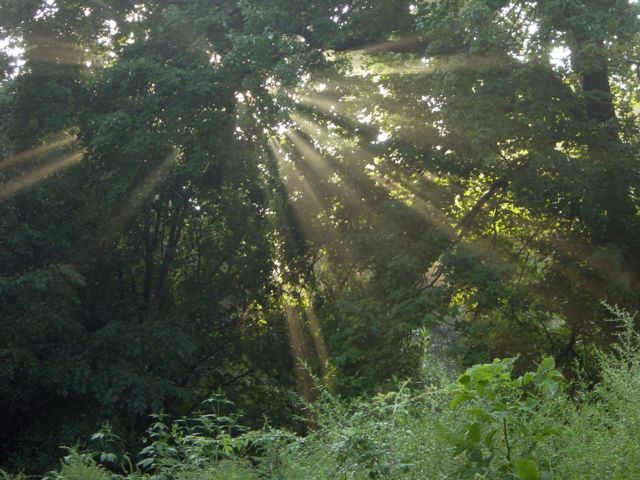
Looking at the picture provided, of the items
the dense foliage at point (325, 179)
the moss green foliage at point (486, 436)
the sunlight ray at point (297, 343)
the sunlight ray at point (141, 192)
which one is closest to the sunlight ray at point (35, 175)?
the dense foliage at point (325, 179)

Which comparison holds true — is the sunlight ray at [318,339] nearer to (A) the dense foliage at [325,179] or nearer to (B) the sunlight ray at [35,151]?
(A) the dense foliage at [325,179]

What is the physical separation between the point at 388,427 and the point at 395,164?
10682mm

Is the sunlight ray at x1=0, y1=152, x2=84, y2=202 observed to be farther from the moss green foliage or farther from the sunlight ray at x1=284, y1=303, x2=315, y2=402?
the moss green foliage

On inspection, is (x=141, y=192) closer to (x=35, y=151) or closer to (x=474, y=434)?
(x=35, y=151)

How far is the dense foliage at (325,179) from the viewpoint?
522 inches

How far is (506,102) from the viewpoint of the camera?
1359 cm

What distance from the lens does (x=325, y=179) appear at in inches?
647

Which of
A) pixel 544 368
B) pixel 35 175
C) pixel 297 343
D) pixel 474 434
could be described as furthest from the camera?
pixel 297 343

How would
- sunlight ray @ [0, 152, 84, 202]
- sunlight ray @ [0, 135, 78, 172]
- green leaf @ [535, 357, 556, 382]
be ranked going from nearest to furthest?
green leaf @ [535, 357, 556, 382], sunlight ray @ [0, 152, 84, 202], sunlight ray @ [0, 135, 78, 172]

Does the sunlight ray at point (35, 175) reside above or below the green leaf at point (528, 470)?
above

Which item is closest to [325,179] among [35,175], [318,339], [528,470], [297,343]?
[318,339]

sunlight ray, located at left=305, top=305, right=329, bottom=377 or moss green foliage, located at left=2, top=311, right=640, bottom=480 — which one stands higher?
moss green foliage, located at left=2, top=311, right=640, bottom=480

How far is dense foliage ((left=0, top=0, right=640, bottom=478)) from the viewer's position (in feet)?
43.5

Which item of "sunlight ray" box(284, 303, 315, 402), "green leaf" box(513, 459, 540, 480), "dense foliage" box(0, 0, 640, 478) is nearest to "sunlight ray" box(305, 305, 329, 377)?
"dense foliage" box(0, 0, 640, 478)
